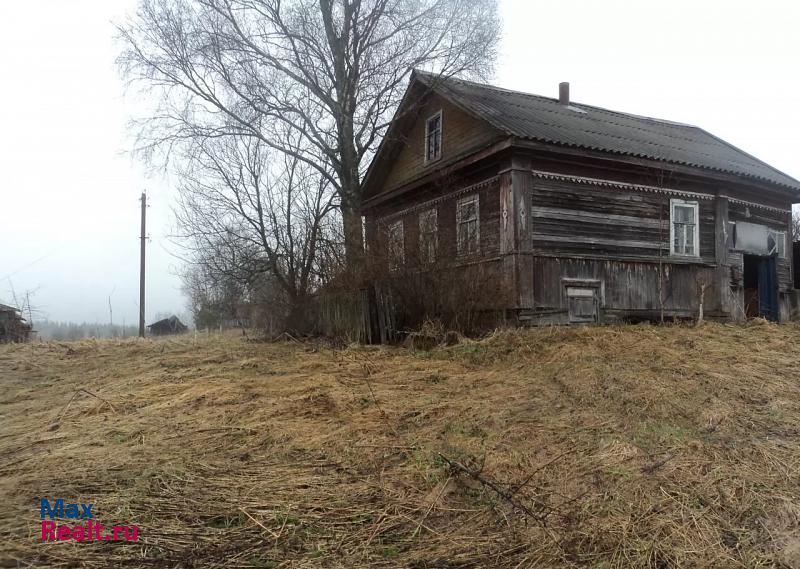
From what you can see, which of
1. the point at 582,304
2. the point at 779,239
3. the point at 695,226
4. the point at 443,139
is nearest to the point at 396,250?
the point at 582,304

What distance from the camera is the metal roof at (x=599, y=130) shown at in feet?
36.1

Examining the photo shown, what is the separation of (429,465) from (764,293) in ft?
47.9

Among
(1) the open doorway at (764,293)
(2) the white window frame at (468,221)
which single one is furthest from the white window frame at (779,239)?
(2) the white window frame at (468,221)

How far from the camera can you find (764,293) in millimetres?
14156

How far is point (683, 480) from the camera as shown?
3.26 m

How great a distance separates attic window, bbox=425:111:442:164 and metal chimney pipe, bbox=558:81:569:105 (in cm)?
451

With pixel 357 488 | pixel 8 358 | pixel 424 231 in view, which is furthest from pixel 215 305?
pixel 357 488

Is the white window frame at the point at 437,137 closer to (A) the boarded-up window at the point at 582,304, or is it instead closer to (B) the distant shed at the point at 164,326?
(A) the boarded-up window at the point at 582,304

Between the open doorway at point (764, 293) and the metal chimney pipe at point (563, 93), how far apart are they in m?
7.00

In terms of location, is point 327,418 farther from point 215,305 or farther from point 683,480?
point 215,305

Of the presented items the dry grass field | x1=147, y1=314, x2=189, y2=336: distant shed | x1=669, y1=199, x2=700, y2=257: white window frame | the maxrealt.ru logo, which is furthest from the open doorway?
x1=147, y1=314, x2=189, y2=336: distant shed

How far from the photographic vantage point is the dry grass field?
2.54 metres

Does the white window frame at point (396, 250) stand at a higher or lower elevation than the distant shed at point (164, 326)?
higher

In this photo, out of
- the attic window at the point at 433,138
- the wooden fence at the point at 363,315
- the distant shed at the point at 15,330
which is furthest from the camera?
the distant shed at the point at 15,330
